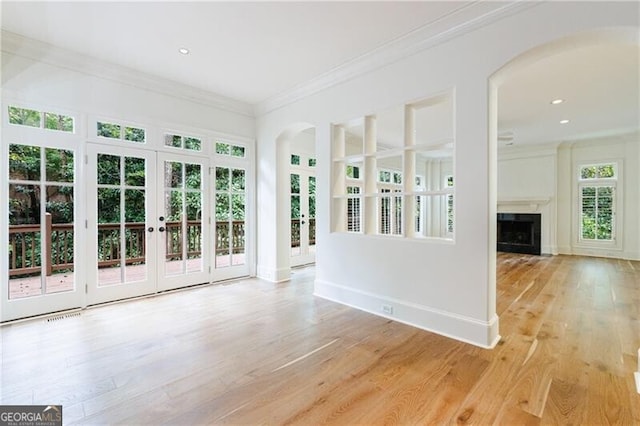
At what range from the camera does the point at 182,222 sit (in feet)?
14.0

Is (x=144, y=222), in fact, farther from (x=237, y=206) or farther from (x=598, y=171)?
(x=598, y=171)

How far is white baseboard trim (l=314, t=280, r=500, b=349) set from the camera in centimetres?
255

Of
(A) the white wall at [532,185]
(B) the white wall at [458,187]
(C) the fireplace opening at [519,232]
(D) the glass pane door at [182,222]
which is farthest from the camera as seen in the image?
(C) the fireplace opening at [519,232]

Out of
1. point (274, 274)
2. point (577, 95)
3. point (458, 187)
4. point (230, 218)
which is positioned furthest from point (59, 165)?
point (577, 95)

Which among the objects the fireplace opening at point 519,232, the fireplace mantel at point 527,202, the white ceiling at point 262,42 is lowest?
the fireplace opening at point 519,232

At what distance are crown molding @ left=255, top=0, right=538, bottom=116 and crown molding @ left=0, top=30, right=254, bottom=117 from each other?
4.27ft

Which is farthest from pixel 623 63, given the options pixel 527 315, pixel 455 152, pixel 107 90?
pixel 107 90

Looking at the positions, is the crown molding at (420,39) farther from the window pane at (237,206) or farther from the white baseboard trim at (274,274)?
the white baseboard trim at (274,274)

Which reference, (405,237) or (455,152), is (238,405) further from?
(455,152)

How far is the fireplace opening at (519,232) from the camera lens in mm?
7516

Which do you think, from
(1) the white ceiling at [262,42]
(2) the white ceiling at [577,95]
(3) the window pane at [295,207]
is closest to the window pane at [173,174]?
(1) the white ceiling at [262,42]

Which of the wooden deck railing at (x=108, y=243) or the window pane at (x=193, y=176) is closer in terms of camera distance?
the wooden deck railing at (x=108, y=243)

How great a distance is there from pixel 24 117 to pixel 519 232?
10037mm

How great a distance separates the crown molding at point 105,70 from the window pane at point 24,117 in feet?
1.88
